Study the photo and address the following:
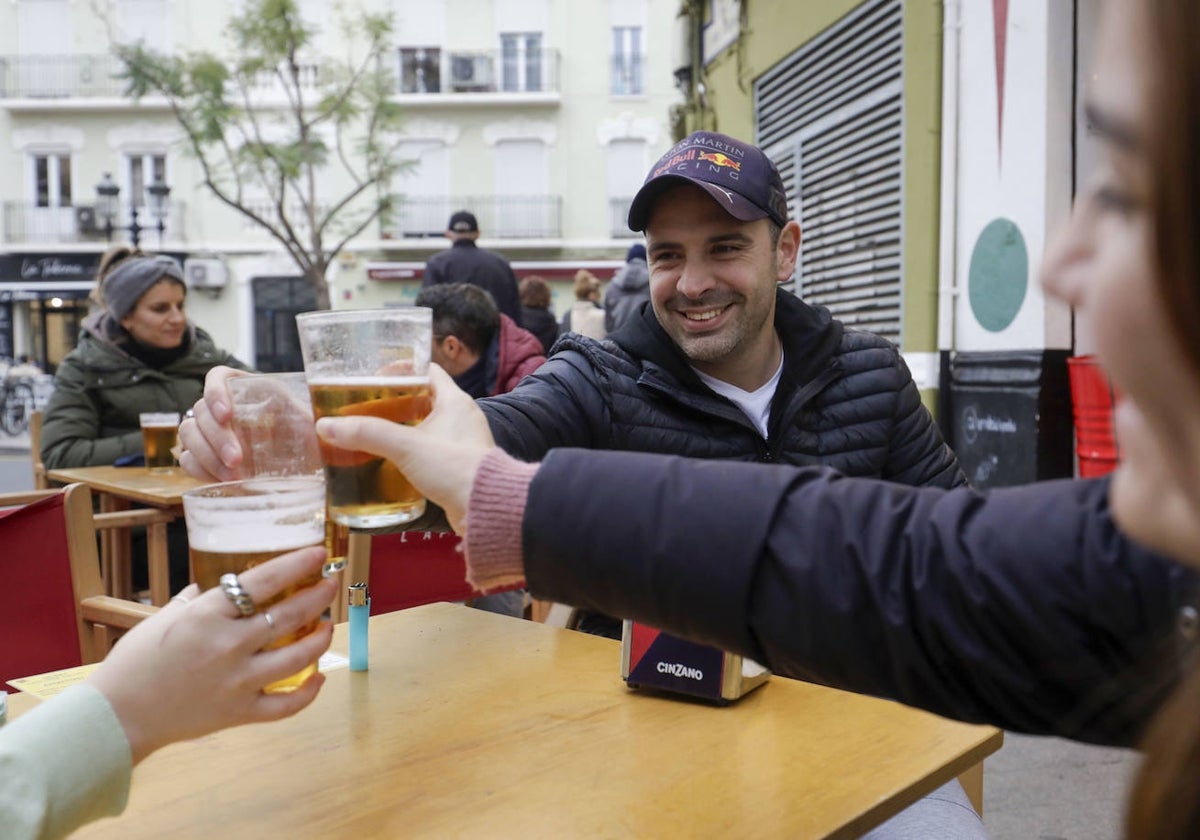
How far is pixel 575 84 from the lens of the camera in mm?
22828

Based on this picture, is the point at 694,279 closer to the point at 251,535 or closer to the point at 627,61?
the point at 251,535

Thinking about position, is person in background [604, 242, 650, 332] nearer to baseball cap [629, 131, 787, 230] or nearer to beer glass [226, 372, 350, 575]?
baseball cap [629, 131, 787, 230]

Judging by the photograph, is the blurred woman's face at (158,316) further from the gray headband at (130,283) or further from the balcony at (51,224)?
the balcony at (51,224)

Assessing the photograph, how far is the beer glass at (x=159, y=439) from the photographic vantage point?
4203mm

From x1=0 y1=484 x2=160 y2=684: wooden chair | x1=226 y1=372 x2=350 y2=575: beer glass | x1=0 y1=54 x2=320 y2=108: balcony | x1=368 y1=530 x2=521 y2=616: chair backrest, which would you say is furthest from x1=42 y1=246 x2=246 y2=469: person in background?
x1=0 y1=54 x2=320 y2=108: balcony

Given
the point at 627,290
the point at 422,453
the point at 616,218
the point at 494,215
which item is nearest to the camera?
the point at 422,453

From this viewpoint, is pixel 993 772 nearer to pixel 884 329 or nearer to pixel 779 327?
pixel 779 327

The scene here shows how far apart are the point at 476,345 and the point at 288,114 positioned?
20.2 m

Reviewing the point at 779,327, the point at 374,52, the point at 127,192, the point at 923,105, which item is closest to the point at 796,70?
the point at 923,105

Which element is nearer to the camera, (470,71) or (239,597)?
(239,597)

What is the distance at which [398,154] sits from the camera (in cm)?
2316

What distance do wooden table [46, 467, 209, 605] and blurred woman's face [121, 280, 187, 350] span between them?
665mm

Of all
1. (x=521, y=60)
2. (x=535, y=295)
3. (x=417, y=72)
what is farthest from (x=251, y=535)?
(x=417, y=72)

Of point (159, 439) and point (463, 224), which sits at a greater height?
point (463, 224)
